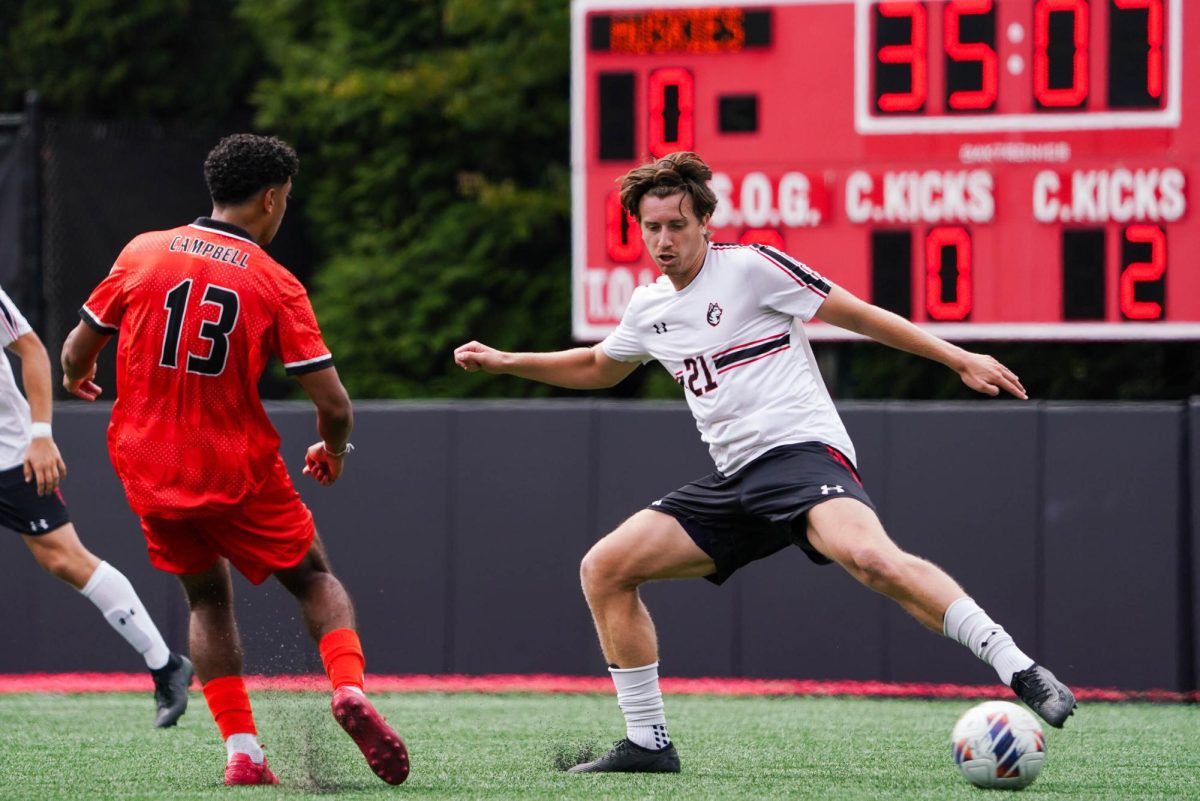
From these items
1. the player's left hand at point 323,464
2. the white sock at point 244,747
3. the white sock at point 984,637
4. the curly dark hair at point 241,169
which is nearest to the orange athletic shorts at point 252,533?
the player's left hand at point 323,464

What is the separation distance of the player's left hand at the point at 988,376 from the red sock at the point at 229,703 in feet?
6.96

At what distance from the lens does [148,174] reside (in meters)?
12.7

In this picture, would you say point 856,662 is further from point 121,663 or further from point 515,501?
point 121,663

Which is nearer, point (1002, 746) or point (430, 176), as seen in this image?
point (1002, 746)

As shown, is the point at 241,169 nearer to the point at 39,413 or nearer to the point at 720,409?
the point at 39,413

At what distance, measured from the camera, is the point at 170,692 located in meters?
6.52

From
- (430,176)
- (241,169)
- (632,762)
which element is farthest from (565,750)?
(430,176)

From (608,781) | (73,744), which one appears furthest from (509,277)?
(608,781)

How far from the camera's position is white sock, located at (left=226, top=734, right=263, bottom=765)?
16.6ft

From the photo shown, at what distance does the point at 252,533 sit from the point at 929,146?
17.8ft

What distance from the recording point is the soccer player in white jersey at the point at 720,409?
5.07 meters

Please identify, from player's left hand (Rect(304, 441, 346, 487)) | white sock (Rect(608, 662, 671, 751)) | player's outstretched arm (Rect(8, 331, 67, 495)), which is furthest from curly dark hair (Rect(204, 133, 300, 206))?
white sock (Rect(608, 662, 671, 751))

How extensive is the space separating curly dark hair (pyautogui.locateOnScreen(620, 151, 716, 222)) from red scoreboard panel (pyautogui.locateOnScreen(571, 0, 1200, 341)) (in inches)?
169

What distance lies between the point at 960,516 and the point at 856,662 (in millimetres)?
818
